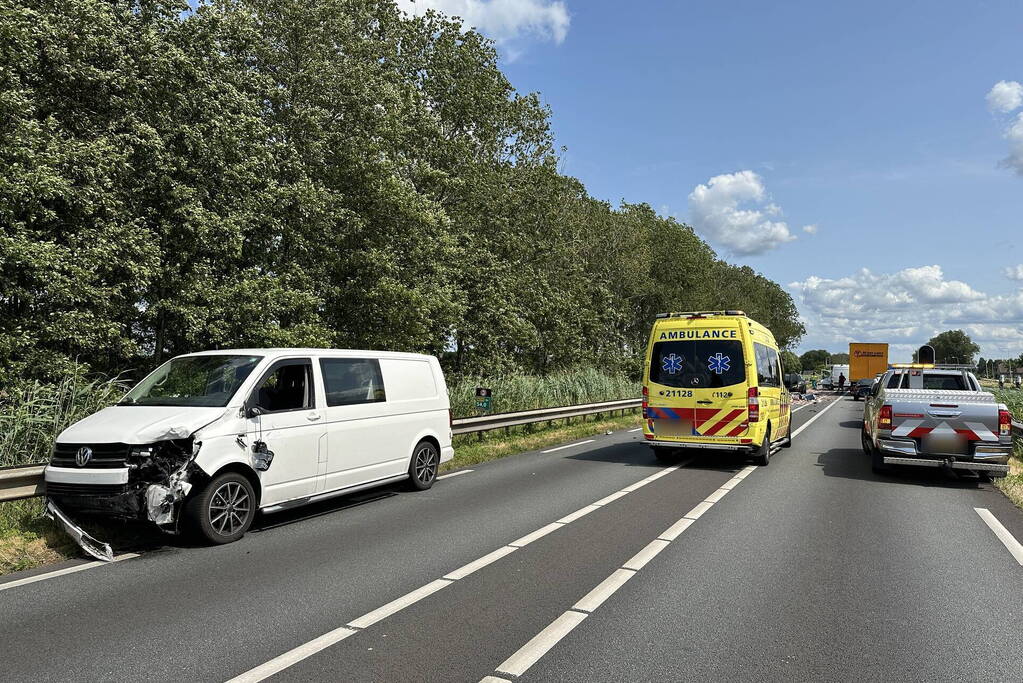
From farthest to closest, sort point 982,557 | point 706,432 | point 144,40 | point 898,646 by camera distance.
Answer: point 144,40
point 706,432
point 982,557
point 898,646

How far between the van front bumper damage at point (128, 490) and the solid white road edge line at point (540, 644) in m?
3.77

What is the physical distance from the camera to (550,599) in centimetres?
503

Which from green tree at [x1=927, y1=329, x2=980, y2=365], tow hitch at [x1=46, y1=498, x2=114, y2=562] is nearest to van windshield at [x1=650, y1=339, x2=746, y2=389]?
tow hitch at [x1=46, y1=498, x2=114, y2=562]

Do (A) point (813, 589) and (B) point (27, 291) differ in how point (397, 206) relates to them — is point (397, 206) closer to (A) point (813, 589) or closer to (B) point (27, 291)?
(B) point (27, 291)

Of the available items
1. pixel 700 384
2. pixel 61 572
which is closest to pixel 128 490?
pixel 61 572

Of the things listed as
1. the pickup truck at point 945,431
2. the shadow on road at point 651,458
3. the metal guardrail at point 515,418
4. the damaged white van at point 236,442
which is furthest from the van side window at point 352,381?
the pickup truck at point 945,431

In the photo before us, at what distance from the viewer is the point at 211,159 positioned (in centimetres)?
1562

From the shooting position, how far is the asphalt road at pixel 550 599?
392 cm

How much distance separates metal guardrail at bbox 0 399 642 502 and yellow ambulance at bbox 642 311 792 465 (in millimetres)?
3895

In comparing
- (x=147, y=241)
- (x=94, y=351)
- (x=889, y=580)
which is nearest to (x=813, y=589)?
(x=889, y=580)

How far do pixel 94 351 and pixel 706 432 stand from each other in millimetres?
12918


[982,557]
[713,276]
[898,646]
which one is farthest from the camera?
[713,276]

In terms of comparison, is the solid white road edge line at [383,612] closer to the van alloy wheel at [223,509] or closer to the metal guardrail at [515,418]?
the van alloy wheel at [223,509]

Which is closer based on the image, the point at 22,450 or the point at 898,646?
the point at 898,646
